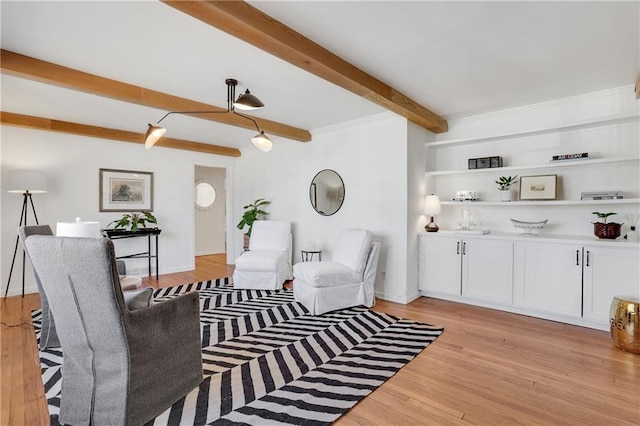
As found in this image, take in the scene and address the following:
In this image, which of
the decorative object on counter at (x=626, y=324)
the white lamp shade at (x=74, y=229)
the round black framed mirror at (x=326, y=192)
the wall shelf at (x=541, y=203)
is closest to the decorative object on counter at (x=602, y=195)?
the wall shelf at (x=541, y=203)

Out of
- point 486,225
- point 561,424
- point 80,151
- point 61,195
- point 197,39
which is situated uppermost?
point 197,39

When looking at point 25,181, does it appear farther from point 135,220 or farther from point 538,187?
point 538,187

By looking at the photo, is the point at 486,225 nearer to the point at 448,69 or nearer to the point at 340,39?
the point at 448,69

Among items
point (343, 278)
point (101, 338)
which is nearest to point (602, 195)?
point (343, 278)

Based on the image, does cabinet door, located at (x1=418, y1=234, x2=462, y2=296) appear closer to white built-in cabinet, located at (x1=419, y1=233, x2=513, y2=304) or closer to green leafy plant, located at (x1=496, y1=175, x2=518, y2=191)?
white built-in cabinet, located at (x1=419, y1=233, x2=513, y2=304)

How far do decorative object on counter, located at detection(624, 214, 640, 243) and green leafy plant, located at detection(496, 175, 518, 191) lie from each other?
108cm

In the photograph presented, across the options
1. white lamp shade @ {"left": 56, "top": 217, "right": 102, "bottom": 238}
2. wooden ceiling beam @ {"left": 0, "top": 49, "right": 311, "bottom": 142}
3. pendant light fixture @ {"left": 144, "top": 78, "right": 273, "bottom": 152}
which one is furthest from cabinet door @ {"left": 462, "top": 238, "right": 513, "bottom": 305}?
white lamp shade @ {"left": 56, "top": 217, "right": 102, "bottom": 238}

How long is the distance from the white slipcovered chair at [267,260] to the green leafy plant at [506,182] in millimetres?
Answer: 2949

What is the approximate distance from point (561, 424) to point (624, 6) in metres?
2.41

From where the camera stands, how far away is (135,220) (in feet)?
16.3

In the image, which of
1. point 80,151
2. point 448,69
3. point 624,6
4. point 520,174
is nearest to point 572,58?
point 624,6

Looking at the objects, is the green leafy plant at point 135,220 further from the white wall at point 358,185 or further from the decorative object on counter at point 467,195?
the decorative object on counter at point 467,195

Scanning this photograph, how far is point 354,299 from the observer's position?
149 inches

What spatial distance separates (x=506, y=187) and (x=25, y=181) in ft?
18.9
